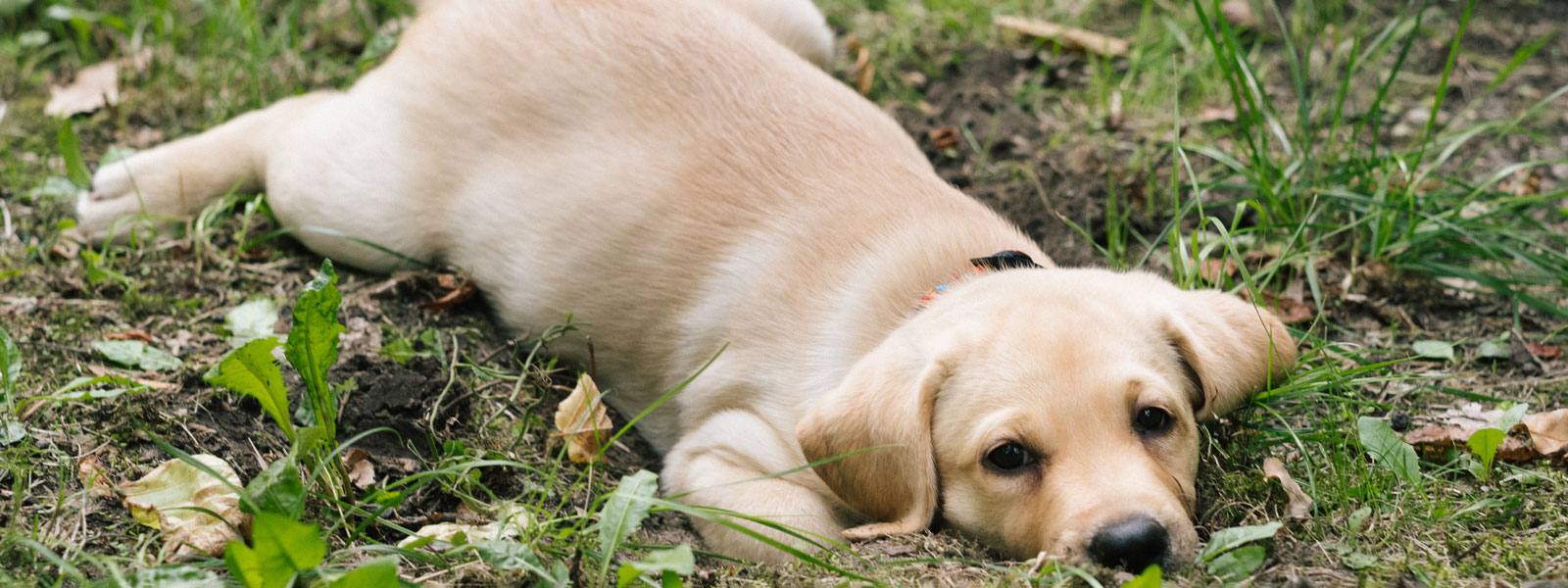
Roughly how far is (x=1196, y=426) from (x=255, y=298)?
2.76 m

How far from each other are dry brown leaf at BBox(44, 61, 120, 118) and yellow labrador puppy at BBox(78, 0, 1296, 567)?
93cm

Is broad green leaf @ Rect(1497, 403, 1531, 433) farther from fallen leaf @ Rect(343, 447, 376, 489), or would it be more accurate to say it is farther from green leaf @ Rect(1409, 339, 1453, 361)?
fallen leaf @ Rect(343, 447, 376, 489)

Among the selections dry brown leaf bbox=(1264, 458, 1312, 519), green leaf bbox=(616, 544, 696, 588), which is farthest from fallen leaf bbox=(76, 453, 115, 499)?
dry brown leaf bbox=(1264, 458, 1312, 519)

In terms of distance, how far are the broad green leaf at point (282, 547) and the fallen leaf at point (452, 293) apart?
1.75 m

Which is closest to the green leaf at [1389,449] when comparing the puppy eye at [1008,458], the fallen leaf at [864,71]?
the puppy eye at [1008,458]

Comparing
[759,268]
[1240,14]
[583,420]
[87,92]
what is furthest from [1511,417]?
[87,92]

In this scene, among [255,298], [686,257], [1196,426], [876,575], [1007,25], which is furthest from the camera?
[1007,25]

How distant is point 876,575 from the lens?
2465mm

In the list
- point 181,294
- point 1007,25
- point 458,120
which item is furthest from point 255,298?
point 1007,25

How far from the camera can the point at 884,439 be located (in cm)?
265

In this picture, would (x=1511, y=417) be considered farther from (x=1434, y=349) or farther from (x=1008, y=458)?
(x=1008, y=458)

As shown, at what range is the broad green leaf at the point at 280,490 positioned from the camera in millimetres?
2324

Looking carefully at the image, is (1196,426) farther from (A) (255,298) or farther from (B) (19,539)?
(A) (255,298)

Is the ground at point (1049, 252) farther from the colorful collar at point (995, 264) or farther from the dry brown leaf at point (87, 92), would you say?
the colorful collar at point (995, 264)
